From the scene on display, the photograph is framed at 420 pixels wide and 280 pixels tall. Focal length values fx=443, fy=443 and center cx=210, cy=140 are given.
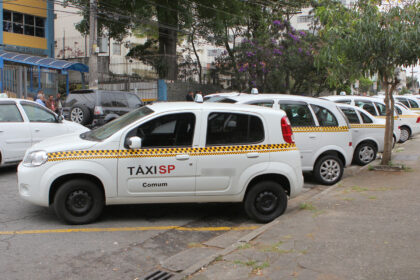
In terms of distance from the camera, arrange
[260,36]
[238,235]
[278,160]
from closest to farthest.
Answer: [238,235], [278,160], [260,36]

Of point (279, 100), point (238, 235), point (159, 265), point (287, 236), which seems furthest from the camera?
point (279, 100)

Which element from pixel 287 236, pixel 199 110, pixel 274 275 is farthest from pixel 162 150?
pixel 274 275

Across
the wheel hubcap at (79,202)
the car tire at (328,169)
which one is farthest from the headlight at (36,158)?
the car tire at (328,169)

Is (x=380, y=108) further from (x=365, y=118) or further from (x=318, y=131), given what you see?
(x=318, y=131)

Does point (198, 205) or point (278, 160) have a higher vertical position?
point (278, 160)

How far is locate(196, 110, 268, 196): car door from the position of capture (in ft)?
20.0

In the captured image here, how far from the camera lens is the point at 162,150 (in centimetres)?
595

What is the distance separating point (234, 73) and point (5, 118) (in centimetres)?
2002

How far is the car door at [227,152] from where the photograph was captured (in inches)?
240

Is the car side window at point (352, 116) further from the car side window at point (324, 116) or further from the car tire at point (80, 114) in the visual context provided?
the car tire at point (80, 114)

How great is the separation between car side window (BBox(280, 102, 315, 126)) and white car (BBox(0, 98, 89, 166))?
173 inches

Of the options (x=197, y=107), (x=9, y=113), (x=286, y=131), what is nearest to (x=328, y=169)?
(x=286, y=131)

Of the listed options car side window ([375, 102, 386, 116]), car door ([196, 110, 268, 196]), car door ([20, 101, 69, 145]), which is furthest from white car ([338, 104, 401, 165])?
car door ([20, 101, 69, 145])

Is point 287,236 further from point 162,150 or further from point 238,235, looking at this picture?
point 162,150
